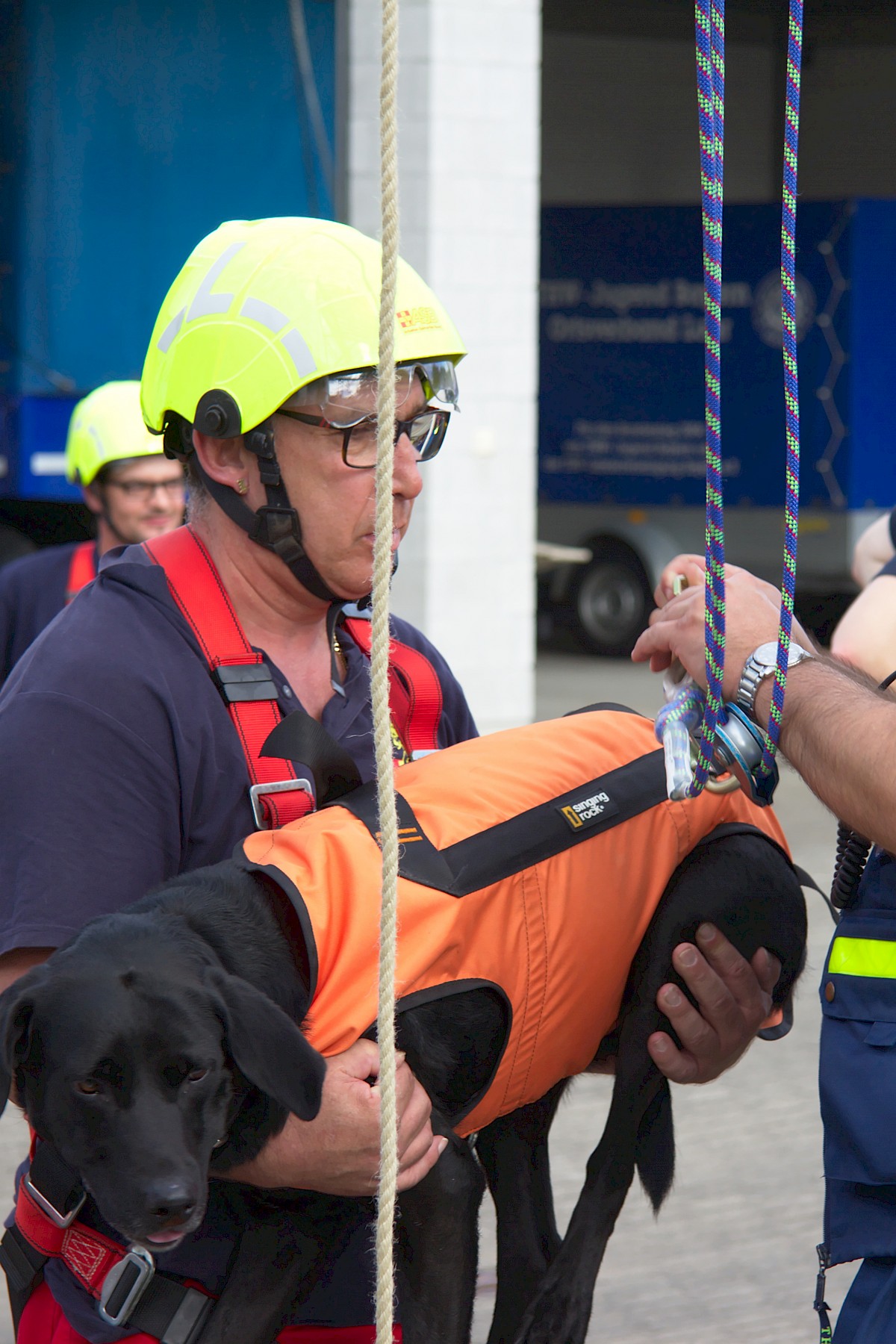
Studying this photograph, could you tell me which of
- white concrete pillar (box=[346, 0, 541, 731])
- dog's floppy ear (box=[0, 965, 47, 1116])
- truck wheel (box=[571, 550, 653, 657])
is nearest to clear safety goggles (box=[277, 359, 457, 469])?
dog's floppy ear (box=[0, 965, 47, 1116])

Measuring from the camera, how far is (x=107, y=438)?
5.29 meters

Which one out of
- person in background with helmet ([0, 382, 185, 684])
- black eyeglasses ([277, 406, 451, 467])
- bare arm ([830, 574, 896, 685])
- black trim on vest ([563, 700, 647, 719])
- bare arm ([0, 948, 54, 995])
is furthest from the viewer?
person in background with helmet ([0, 382, 185, 684])

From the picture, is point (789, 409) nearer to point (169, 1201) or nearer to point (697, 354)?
point (169, 1201)

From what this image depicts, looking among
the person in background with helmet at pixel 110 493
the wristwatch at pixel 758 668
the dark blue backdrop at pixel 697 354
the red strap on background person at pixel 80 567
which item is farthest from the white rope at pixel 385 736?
the dark blue backdrop at pixel 697 354

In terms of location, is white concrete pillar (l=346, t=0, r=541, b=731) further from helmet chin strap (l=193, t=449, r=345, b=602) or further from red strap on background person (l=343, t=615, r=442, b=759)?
helmet chin strap (l=193, t=449, r=345, b=602)

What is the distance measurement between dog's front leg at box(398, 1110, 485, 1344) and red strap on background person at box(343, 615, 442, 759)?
0.58 metres

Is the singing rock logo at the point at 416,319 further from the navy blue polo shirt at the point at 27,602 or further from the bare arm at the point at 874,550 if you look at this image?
the bare arm at the point at 874,550

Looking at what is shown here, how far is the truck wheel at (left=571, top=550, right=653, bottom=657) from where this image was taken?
13742 mm

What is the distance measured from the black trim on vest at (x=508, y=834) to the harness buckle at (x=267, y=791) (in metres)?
0.06

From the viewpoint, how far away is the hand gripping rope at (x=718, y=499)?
5.45ft

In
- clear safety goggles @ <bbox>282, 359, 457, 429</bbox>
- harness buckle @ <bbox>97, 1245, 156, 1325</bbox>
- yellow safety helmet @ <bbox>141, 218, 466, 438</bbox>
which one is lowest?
harness buckle @ <bbox>97, 1245, 156, 1325</bbox>

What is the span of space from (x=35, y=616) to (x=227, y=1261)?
9.62ft

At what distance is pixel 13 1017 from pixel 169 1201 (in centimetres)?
28

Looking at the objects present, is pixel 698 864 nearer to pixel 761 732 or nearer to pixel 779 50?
pixel 761 732
